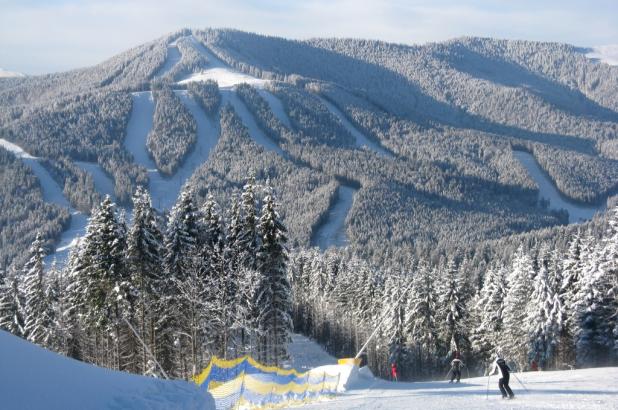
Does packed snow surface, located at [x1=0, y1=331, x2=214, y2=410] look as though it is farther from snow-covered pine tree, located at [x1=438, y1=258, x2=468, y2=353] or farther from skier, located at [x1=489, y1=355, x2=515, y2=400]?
snow-covered pine tree, located at [x1=438, y1=258, x2=468, y2=353]

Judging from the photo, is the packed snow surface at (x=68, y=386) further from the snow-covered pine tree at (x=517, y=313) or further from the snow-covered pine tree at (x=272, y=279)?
the snow-covered pine tree at (x=517, y=313)

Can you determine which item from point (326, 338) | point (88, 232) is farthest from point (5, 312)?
point (326, 338)

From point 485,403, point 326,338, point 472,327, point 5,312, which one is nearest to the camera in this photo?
point 485,403

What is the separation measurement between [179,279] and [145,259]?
2.04 metres

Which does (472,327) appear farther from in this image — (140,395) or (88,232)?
(140,395)

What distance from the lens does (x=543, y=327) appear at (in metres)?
47.5

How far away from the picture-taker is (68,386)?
429 inches

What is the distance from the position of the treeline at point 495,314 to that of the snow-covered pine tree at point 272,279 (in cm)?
603

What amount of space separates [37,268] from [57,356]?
31.7m

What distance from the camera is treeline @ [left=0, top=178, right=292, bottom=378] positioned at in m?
33.8

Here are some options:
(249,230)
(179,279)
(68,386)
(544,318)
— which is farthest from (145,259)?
(544,318)

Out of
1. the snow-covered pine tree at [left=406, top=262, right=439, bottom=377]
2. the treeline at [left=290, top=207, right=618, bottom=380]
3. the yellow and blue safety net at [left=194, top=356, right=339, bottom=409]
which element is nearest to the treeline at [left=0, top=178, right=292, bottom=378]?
the yellow and blue safety net at [left=194, top=356, right=339, bottom=409]

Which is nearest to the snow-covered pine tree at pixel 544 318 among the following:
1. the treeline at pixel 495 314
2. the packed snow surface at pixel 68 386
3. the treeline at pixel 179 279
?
the treeline at pixel 495 314

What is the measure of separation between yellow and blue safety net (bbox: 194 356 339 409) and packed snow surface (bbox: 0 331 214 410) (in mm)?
6868
